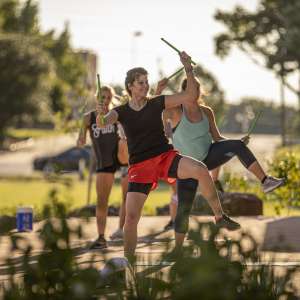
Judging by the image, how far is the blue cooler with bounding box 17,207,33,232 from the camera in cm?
1152

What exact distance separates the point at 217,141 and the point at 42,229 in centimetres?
495

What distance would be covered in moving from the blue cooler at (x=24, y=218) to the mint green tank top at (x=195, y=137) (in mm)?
3062

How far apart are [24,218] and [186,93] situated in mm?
4420

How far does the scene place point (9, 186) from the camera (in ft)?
105

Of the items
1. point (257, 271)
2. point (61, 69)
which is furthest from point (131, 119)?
point (61, 69)

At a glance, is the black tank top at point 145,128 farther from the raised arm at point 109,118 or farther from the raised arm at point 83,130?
the raised arm at point 83,130

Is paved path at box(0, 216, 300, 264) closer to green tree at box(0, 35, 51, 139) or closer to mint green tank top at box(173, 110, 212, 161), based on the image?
mint green tank top at box(173, 110, 212, 161)

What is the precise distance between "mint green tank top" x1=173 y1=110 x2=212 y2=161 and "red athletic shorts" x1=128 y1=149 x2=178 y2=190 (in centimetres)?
125

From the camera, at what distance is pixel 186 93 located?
25.0ft

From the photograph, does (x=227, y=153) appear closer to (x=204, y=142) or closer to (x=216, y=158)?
(x=216, y=158)

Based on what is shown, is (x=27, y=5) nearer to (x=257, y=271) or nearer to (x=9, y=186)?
(x=9, y=186)

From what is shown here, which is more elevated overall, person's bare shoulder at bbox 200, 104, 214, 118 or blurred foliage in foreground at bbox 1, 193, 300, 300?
person's bare shoulder at bbox 200, 104, 214, 118

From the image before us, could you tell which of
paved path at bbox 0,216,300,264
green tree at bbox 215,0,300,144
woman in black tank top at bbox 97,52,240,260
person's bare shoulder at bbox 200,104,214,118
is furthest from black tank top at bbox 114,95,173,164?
green tree at bbox 215,0,300,144

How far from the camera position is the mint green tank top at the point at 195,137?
29.6 feet
